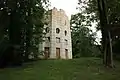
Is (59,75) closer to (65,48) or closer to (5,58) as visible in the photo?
(5,58)

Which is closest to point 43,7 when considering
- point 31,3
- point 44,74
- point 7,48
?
point 31,3

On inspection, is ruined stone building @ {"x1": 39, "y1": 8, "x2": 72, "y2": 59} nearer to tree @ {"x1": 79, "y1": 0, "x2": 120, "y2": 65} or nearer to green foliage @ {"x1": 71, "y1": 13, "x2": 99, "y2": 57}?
green foliage @ {"x1": 71, "y1": 13, "x2": 99, "y2": 57}

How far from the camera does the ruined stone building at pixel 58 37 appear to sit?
4641 centimetres

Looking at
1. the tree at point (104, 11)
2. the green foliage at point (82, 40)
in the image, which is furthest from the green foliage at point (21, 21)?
the green foliage at point (82, 40)

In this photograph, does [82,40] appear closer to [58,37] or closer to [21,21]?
[58,37]

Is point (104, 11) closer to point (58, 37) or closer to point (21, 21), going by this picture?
point (21, 21)

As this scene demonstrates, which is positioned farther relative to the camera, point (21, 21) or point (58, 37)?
point (58, 37)

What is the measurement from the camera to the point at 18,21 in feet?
70.0

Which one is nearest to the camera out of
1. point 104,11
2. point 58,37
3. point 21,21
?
point 104,11

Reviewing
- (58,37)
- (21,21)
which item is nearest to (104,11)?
(21,21)

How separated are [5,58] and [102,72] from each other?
880 centimetres

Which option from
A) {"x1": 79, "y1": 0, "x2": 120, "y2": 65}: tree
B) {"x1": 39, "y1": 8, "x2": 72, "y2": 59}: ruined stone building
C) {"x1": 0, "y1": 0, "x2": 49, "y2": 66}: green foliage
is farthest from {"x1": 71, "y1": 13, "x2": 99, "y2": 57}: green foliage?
{"x1": 0, "y1": 0, "x2": 49, "y2": 66}: green foliage

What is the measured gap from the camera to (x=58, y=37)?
48.5m

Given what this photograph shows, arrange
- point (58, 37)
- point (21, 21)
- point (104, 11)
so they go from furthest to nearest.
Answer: point (58, 37) < point (21, 21) < point (104, 11)
